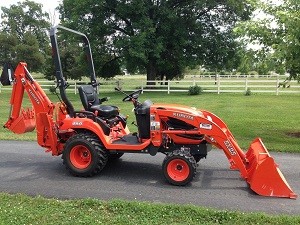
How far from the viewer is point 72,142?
6188 mm

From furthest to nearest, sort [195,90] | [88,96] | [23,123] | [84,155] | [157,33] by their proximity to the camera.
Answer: [157,33] < [195,90] < [23,123] < [88,96] < [84,155]

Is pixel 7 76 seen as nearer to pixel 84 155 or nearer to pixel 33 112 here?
pixel 33 112

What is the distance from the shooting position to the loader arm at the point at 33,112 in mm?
6445

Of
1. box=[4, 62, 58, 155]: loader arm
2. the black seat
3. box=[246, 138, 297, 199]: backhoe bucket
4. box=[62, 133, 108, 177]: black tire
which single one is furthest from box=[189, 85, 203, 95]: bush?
box=[246, 138, 297, 199]: backhoe bucket

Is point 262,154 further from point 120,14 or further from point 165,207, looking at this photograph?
point 120,14

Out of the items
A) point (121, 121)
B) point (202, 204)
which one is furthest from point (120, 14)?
point (202, 204)

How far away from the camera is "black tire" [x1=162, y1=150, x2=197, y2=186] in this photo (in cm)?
568

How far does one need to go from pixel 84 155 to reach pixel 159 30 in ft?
78.2

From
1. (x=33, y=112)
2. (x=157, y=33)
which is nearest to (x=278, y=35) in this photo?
(x=33, y=112)

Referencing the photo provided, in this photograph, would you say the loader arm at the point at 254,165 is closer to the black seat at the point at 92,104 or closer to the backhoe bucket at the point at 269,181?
the backhoe bucket at the point at 269,181

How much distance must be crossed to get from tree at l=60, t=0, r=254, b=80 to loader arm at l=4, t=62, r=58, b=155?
2016 centimetres

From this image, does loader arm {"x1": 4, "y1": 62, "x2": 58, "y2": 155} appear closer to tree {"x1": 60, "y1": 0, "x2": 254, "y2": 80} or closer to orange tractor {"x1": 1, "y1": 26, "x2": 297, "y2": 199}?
orange tractor {"x1": 1, "y1": 26, "x2": 297, "y2": 199}

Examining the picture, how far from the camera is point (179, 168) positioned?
5805mm

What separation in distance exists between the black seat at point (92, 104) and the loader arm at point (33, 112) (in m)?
0.55
